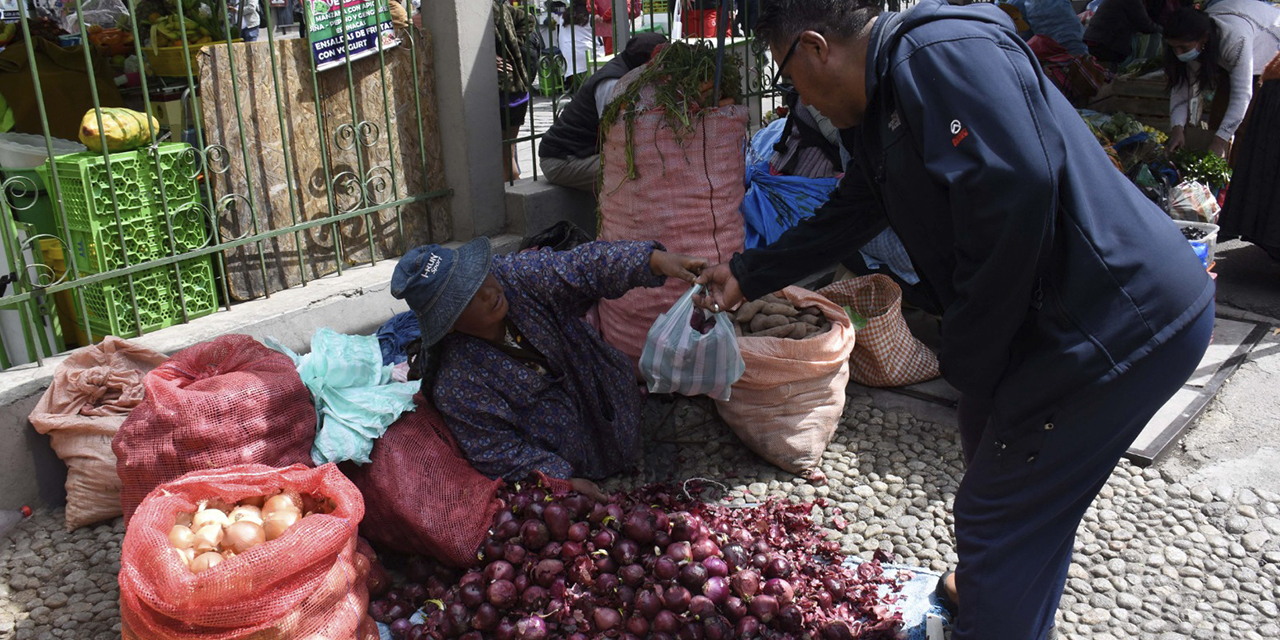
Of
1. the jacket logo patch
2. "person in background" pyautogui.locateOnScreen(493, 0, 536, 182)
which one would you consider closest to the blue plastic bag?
"person in background" pyautogui.locateOnScreen(493, 0, 536, 182)

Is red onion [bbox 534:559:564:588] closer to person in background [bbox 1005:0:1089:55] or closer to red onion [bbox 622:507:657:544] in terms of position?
red onion [bbox 622:507:657:544]

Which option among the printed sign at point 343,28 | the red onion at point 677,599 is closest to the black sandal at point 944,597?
the red onion at point 677,599

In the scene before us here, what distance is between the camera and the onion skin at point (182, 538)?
8.18 ft

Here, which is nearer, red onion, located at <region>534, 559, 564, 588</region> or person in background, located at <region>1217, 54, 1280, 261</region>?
red onion, located at <region>534, 559, 564, 588</region>

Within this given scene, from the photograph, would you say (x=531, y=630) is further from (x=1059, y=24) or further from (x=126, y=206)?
(x=1059, y=24)

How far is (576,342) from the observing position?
348cm

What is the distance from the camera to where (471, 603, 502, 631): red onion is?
2672mm

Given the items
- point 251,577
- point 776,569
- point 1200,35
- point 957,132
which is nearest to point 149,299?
point 251,577

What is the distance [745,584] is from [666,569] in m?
0.23

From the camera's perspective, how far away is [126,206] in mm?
3682

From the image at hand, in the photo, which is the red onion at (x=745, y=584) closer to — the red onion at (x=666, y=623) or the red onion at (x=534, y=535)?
the red onion at (x=666, y=623)

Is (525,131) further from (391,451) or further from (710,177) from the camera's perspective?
(391,451)

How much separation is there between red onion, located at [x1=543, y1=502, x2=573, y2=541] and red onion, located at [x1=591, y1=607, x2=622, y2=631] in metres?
0.30

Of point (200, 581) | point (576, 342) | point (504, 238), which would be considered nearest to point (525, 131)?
point (504, 238)
